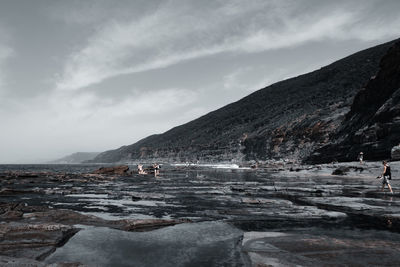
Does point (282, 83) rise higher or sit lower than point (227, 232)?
higher

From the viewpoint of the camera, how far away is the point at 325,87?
130750 millimetres

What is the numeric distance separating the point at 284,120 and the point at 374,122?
233ft

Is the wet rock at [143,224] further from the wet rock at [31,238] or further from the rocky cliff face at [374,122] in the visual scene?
the rocky cliff face at [374,122]

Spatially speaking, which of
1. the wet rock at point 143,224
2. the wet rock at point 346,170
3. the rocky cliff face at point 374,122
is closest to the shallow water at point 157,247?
the wet rock at point 143,224

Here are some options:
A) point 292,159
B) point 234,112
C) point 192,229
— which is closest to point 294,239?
point 192,229

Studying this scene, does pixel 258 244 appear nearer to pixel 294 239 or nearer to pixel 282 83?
pixel 294 239

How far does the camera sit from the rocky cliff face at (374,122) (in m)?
37.4

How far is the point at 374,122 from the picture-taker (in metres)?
41.9

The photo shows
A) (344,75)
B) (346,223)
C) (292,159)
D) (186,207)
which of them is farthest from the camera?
(344,75)

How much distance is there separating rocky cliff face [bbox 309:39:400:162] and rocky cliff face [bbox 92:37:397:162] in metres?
1.97

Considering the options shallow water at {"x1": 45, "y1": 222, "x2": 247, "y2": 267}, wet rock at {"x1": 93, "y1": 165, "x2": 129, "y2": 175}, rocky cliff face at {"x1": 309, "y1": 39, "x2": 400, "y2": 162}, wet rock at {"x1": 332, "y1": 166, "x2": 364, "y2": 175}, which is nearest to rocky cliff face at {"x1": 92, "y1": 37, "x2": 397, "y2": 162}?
rocky cliff face at {"x1": 309, "y1": 39, "x2": 400, "y2": 162}

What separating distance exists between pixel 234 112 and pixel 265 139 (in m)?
76.1

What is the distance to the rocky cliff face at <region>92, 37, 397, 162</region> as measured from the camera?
8019 cm

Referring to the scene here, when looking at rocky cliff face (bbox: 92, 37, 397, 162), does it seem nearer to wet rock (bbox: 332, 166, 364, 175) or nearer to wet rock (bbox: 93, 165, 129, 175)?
wet rock (bbox: 332, 166, 364, 175)
